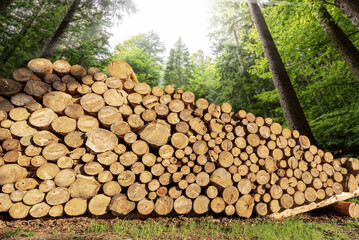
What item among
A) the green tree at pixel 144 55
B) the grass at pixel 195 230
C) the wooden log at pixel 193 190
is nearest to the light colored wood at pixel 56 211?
the grass at pixel 195 230

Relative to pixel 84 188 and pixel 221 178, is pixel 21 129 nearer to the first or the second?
pixel 84 188

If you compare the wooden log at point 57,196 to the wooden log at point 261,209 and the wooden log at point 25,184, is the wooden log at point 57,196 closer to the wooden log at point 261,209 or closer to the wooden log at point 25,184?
the wooden log at point 25,184

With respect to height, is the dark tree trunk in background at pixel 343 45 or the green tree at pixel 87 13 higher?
the green tree at pixel 87 13

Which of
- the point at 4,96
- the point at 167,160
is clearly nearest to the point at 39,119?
the point at 4,96

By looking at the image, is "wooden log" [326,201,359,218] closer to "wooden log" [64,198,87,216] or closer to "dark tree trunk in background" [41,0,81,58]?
"wooden log" [64,198,87,216]

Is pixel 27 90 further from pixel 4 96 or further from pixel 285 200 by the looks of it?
pixel 285 200

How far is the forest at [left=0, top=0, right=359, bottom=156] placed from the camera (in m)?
4.28

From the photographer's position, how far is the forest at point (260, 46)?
428 centimetres

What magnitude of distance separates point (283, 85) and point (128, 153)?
14.1 ft

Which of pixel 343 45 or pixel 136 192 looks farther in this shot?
pixel 343 45

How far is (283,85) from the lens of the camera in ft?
14.8

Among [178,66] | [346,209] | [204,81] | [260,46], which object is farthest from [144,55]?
[346,209]

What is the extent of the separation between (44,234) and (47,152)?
0.93 metres

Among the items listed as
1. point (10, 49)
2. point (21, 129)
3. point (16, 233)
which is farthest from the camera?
point (10, 49)
